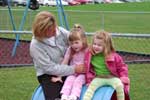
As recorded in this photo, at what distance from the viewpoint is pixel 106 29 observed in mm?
18969

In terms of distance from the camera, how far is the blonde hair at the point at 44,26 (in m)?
5.03

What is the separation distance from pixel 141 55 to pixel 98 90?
600cm

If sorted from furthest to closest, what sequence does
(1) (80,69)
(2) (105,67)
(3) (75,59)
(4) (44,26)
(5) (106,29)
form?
(5) (106,29) < (3) (75,59) < (1) (80,69) < (2) (105,67) < (4) (44,26)

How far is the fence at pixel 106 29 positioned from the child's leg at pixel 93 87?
2.00 m

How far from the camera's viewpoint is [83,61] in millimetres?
5297

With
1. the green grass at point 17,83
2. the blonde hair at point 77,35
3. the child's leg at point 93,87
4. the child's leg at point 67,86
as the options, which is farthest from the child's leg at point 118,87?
the green grass at point 17,83

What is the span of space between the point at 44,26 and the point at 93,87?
826 mm

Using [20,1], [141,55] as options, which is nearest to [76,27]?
[141,55]

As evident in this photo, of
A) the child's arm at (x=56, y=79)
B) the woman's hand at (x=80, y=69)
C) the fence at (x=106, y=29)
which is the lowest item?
the fence at (x=106, y=29)

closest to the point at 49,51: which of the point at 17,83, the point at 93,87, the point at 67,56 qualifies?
the point at 67,56

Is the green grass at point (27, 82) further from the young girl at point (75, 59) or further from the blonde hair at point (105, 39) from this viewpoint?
the blonde hair at point (105, 39)

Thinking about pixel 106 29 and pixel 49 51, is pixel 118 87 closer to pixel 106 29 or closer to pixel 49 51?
pixel 49 51

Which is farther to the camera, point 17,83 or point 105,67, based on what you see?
point 17,83

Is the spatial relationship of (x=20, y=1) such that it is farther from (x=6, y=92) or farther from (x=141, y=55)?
(x=6, y=92)
